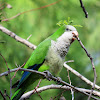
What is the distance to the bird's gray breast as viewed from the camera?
2312 mm

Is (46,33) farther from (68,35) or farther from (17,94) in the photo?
(17,94)

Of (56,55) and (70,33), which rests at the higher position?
(70,33)

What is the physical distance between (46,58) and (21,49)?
3.21 ft

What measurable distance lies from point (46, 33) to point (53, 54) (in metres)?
1.22

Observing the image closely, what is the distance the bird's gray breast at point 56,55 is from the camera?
2.31 metres

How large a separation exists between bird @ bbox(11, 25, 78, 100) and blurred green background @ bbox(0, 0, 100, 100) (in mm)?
452

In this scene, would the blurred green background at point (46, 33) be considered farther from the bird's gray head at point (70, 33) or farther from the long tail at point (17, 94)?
the bird's gray head at point (70, 33)

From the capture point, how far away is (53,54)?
2.32 meters

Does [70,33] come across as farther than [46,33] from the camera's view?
No

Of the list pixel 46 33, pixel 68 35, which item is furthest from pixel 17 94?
pixel 46 33

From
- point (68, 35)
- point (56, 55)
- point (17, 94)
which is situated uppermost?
point (68, 35)

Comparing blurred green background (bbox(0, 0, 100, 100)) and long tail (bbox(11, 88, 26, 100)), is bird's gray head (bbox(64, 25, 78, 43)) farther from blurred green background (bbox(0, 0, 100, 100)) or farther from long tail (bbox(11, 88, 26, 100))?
long tail (bbox(11, 88, 26, 100))

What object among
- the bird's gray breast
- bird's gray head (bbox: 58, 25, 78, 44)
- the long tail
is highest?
bird's gray head (bbox: 58, 25, 78, 44)

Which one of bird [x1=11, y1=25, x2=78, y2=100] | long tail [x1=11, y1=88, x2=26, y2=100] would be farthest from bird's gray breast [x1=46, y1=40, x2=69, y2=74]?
long tail [x1=11, y1=88, x2=26, y2=100]
